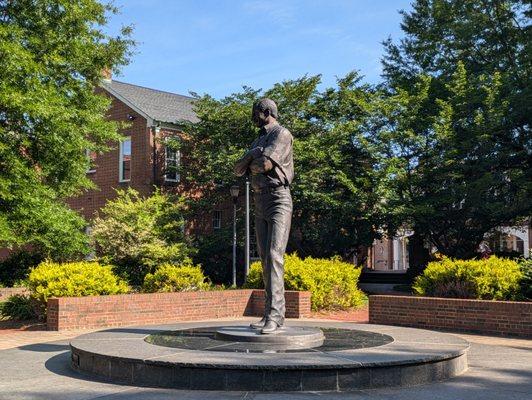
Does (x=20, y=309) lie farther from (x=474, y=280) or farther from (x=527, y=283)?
(x=527, y=283)

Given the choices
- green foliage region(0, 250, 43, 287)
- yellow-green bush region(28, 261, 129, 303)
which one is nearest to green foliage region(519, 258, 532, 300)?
A: yellow-green bush region(28, 261, 129, 303)

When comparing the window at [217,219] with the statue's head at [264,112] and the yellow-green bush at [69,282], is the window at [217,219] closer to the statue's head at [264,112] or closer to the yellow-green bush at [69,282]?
the yellow-green bush at [69,282]

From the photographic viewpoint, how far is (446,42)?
87.5 ft

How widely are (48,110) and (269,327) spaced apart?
10570 mm

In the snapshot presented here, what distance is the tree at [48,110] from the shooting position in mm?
15929

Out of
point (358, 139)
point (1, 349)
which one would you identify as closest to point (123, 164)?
point (358, 139)

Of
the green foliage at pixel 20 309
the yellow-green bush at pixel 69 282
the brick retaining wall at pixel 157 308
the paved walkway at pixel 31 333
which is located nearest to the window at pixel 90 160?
the green foliage at pixel 20 309

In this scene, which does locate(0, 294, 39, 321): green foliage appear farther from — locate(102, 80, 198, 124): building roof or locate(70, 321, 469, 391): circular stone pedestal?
locate(102, 80, 198, 124): building roof

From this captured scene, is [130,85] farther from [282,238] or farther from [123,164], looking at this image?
[282,238]

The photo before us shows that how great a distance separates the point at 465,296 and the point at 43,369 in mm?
8583

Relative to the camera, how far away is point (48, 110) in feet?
51.6

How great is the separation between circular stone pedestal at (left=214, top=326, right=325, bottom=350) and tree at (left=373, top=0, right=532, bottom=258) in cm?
1436

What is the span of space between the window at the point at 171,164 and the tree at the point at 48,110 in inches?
224

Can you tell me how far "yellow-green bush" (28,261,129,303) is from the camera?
12.6 metres
